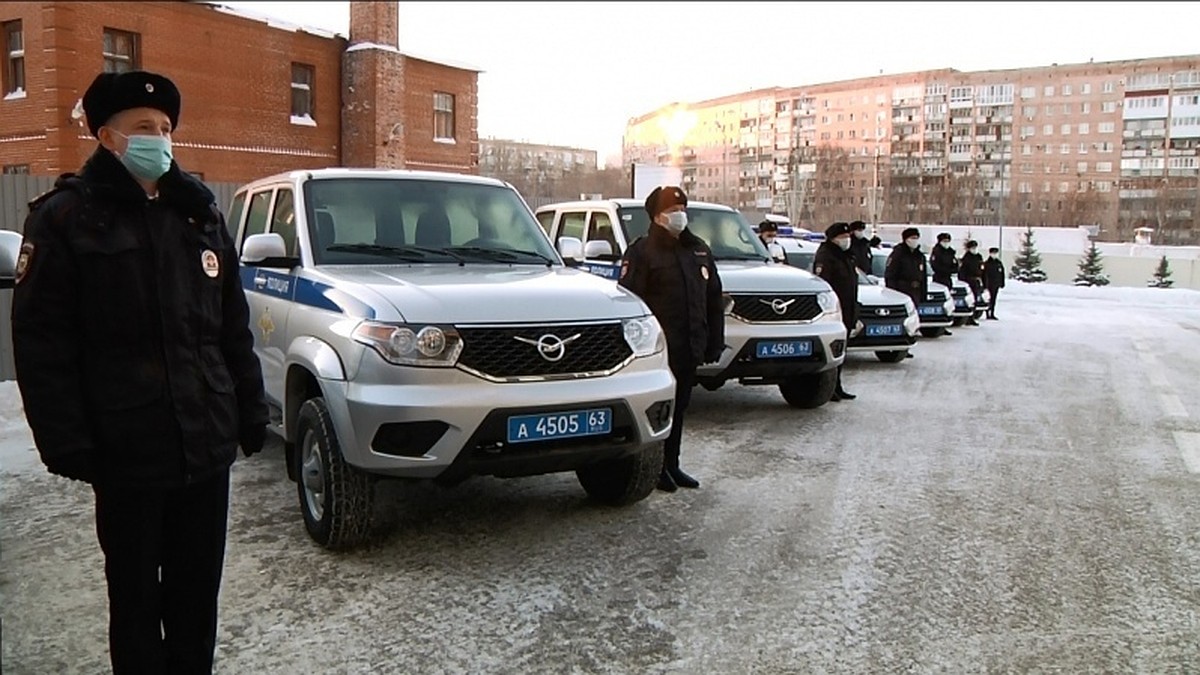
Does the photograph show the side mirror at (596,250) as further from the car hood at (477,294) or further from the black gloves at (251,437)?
the black gloves at (251,437)

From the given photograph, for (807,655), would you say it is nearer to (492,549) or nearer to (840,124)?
(492,549)

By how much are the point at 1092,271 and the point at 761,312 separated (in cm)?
4252

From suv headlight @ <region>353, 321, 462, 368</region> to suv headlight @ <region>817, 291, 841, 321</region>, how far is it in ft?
14.8

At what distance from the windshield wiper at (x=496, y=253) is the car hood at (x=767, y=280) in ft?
7.93

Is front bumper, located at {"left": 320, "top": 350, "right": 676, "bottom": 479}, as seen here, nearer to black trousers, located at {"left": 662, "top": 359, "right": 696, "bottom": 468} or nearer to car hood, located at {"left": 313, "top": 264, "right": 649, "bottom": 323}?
car hood, located at {"left": 313, "top": 264, "right": 649, "bottom": 323}

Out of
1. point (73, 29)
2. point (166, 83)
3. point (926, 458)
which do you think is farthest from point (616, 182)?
point (166, 83)

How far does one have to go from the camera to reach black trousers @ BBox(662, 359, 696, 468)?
Result: 5.43 metres

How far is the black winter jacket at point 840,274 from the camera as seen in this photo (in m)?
8.95

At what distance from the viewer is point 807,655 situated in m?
3.38

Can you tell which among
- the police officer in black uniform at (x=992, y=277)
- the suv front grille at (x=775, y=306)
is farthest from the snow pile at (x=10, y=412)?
the police officer in black uniform at (x=992, y=277)

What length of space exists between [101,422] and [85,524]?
8.92ft

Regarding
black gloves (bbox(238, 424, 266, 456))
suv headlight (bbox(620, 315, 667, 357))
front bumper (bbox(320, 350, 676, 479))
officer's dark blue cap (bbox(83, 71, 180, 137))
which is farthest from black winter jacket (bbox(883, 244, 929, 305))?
officer's dark blue cap (bbox(83, 71, 180, 137))

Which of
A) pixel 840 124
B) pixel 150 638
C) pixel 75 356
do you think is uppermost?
pixel 840 124

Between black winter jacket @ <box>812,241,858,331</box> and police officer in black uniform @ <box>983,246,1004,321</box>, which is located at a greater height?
black winter jacket @ <box>812,241,858,331</box>
